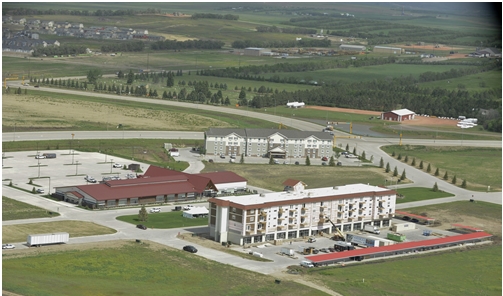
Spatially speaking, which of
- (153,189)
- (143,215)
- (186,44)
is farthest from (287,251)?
(186,44)

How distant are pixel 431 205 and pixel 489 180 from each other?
1235cm

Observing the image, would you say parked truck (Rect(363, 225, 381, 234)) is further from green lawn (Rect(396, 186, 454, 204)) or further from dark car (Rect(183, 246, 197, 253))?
dark car (Rect(183, 246, 197, 253))

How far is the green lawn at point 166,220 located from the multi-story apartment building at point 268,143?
19.9 m

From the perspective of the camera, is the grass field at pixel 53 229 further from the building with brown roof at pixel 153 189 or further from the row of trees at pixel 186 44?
the row of trees at pixel 186 44

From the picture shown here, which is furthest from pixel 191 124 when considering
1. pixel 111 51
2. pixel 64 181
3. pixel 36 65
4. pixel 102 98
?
pixel 111 51

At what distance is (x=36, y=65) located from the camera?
12256cm

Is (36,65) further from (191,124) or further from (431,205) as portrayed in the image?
(431,205)

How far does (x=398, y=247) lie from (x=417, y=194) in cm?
1572

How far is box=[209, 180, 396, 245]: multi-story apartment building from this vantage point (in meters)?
48.2

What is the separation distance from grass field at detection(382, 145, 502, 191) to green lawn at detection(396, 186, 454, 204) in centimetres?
383

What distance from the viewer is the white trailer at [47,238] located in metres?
43.5

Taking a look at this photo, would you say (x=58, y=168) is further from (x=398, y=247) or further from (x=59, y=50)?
(x=59, y=50)

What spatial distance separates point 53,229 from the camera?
4738 centimetres

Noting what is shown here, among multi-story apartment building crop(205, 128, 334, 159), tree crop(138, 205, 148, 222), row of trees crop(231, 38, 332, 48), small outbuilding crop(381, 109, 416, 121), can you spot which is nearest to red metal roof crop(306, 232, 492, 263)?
tree crop(138, 205, 148, 222)
